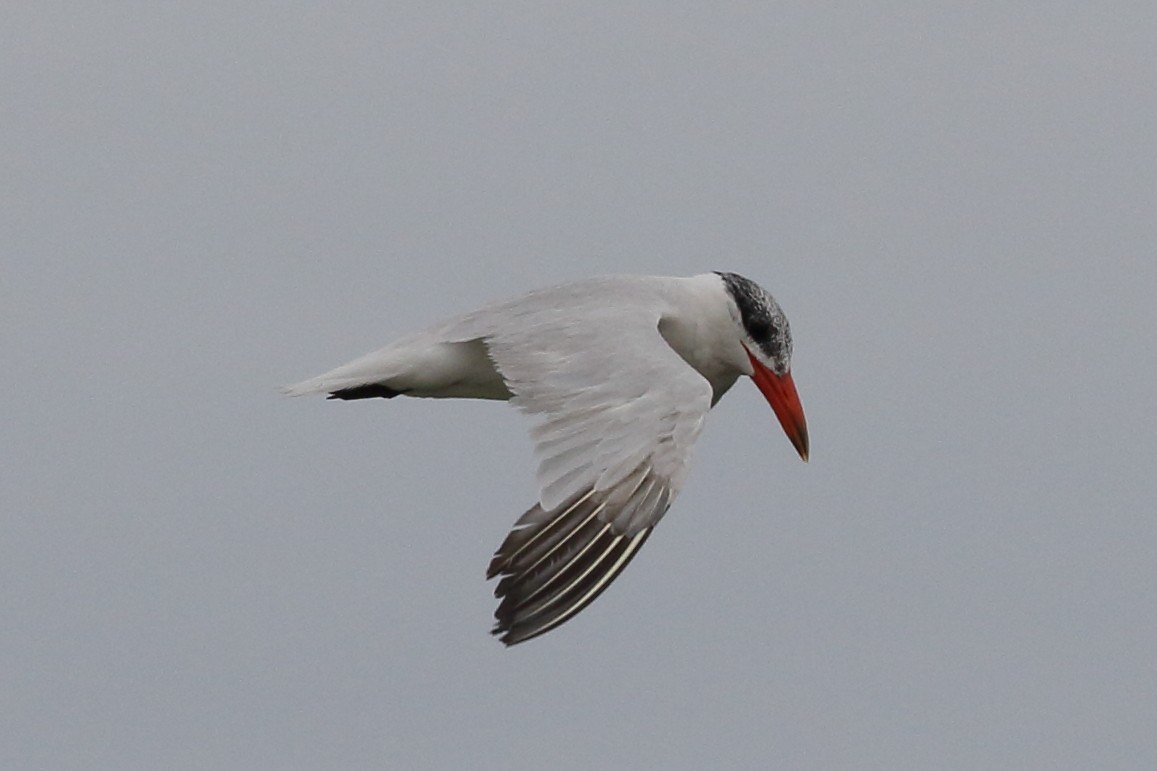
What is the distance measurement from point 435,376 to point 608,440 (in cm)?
302

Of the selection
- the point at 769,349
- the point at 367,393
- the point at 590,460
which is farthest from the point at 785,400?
the point at 590,460

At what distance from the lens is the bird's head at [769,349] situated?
1378cm

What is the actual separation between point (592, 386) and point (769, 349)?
2949 millimetres

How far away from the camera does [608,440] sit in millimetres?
10516

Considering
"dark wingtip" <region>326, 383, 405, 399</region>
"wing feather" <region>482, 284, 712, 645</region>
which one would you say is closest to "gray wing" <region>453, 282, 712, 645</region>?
"wing feather" <region>482, 284, 712, 645</region>

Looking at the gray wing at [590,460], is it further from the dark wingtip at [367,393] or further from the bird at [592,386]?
the dark wingtip at [367,393]

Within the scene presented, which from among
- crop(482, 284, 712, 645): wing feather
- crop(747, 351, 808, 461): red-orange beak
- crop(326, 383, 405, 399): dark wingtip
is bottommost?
crop(482, 284, 712, 645): wing feather

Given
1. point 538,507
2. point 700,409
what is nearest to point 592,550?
point 538,507

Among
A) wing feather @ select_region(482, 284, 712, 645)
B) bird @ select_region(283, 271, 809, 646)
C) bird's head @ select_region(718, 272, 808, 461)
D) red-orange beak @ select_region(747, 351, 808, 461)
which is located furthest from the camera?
bird's head @ select_region(718, 272, 808, 461)

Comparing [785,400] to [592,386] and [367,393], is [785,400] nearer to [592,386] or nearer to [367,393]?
[367,393]

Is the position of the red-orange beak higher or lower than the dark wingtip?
lower

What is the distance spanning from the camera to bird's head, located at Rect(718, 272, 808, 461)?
13.8 meters

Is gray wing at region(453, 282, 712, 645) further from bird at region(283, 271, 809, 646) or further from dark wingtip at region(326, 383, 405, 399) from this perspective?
dark wingtip at region(326, 383, 405, 399)

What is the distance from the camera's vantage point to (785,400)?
13.8 meters
